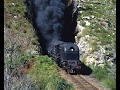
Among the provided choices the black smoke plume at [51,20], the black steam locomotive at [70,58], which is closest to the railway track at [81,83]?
the black steam locomotive at [70,58]

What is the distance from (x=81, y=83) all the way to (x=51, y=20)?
70.4ft

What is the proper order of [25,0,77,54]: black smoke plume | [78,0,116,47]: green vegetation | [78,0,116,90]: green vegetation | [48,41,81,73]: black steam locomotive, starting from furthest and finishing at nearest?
[25,0,77,54]: black smoke plume
[78,0,116,47]: green vegetation
[78,0,116,90]: green vegetation
[48,41,81,73]: black steam locomotive

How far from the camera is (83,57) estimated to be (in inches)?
1339

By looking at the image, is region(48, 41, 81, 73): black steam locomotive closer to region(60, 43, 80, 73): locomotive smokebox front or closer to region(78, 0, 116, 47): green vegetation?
region(60, 43, 80, 73): locomotive smokebox front

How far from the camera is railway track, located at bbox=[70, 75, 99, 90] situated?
22.4 m

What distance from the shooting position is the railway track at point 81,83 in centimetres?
2239

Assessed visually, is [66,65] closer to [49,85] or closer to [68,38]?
[49,85]

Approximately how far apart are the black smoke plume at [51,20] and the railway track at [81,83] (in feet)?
50.7

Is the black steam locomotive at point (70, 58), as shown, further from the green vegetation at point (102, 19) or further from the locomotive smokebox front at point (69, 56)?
the green vegetation at point (102, 19)

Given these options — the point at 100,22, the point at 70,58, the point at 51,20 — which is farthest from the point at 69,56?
the point at 51,20

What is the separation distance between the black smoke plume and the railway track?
15.5m

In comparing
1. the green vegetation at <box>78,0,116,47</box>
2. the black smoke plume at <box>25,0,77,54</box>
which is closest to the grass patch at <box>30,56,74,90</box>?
the green vegetation at <box>78,0,116,47</box>
